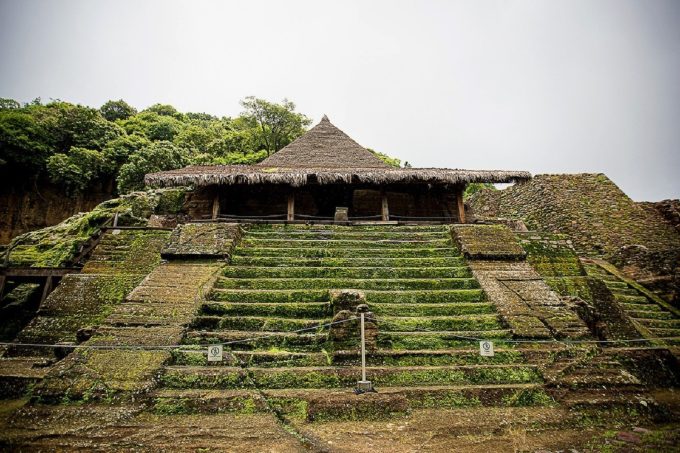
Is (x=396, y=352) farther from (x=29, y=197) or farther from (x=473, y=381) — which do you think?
(x=29, y=197)

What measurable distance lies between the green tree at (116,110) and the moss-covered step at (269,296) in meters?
32.4

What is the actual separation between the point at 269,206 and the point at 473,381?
798cm

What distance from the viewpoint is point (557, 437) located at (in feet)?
10.5

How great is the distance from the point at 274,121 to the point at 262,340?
72.4ft

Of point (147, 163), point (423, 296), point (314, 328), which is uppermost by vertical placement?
point (147, 163)

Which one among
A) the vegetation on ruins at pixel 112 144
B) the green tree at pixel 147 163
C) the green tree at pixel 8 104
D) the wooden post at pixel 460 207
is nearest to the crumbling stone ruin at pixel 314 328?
the wooden post at pixel 460 207

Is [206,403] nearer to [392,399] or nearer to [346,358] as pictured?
[346,358]

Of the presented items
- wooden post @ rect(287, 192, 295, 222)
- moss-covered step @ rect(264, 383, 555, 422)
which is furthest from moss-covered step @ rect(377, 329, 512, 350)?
wooden post @ rect(287, 192, 295, 222)

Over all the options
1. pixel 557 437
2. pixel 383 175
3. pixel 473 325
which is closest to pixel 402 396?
pixel 557 437

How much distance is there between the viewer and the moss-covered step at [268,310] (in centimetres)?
495

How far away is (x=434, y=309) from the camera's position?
16.9 ft

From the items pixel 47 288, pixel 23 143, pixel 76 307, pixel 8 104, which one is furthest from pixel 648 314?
pixel 8 104

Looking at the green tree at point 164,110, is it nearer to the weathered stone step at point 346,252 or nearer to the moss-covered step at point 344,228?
the moss-covered step at point 344,228

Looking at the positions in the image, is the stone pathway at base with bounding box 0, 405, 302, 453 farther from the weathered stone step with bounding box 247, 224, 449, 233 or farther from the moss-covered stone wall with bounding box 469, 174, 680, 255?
the moss-covered stone wall with bounding box 469, 174, 680, 255
